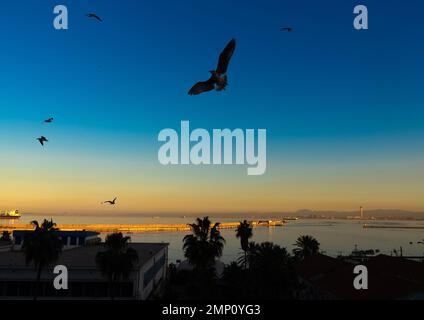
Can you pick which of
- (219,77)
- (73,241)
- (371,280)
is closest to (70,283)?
(73,241)

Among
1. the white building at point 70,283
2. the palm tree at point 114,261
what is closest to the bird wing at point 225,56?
the palm tree at point 114,261

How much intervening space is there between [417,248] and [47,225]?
21227cm

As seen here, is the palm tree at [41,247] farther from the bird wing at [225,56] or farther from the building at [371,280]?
the bird wing at [225,56]

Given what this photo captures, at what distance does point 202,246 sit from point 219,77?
35.6 metres

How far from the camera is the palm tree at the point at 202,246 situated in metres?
43.4

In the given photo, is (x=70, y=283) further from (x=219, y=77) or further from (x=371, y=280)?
(x=219, y=77)

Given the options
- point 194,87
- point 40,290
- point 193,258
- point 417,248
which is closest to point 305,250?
point 193,258

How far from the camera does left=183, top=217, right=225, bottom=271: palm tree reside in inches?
1709

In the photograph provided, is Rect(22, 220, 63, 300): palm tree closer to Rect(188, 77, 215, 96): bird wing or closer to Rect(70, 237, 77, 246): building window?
Rect(188, 77, 215, 96): bird wing

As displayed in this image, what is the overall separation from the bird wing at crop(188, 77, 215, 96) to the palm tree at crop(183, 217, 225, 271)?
33489mm

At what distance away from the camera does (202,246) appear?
1714 inches

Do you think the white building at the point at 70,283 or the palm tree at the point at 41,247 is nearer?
the palm tree at the point at 41,247

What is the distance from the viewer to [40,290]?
37.4 m

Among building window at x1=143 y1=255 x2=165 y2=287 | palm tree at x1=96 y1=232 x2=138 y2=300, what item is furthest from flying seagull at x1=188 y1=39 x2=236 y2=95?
building window at x1=143 y1=255 x2=165 y2=287
